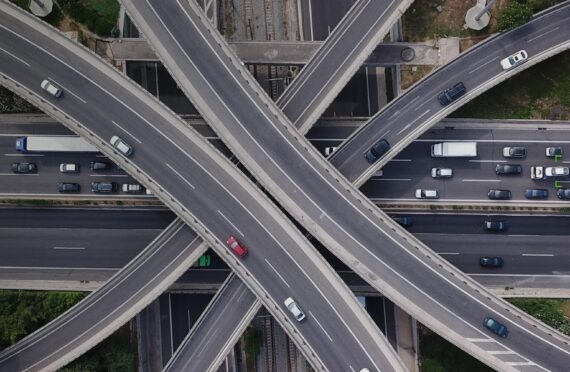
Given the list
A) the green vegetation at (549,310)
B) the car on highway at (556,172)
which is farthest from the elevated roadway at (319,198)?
the car on highway at (556,172)

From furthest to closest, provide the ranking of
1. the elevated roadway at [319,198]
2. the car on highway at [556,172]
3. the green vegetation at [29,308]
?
the car on highway at [556,172], the green vegetation at [29,308], the elevated roadway at [319,198]

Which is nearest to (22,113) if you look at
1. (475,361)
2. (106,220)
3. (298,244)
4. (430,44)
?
(106,220)

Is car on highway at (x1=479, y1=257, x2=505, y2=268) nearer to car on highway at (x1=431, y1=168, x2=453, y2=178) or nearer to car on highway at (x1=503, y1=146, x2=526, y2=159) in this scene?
car on highway at (x1=431, y1=168, x2=453, y2=178)

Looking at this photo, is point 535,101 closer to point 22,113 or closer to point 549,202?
point 549,202

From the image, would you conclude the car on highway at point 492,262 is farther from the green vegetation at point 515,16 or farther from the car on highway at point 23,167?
the car on highway at point 23,167

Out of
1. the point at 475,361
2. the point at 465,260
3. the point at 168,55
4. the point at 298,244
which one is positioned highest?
the point at 168,55

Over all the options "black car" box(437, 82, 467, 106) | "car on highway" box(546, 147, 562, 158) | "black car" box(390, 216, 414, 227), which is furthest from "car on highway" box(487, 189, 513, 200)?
"black car" box(437, 82, 467, 106)
